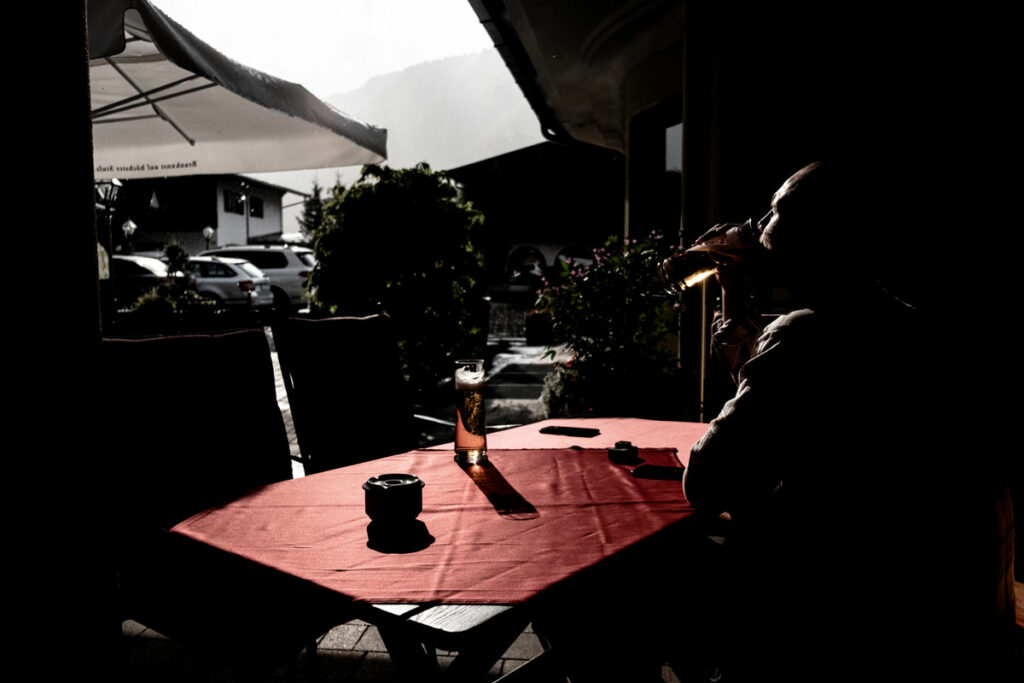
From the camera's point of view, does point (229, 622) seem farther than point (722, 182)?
No

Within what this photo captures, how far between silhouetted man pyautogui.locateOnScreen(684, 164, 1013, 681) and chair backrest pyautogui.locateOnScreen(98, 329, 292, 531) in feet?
4.74

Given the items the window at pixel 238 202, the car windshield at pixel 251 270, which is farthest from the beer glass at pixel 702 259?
the window at pixel 238 202

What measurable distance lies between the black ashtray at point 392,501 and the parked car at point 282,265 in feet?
49.1

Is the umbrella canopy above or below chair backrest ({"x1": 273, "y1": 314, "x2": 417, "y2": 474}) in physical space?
above

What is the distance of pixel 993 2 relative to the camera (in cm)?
272

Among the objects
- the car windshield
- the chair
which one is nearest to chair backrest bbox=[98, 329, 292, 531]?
the chair

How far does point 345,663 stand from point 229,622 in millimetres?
769

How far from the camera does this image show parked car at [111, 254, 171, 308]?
1315 centimetres

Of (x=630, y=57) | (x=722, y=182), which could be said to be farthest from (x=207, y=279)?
(x=722, y=182)

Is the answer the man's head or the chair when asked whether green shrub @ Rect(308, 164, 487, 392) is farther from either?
the man's head

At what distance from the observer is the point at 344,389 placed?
2.67m

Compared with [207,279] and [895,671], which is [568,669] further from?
[207,279]

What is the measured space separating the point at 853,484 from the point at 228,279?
14.9 meters

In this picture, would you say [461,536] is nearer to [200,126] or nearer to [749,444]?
[749,444]
